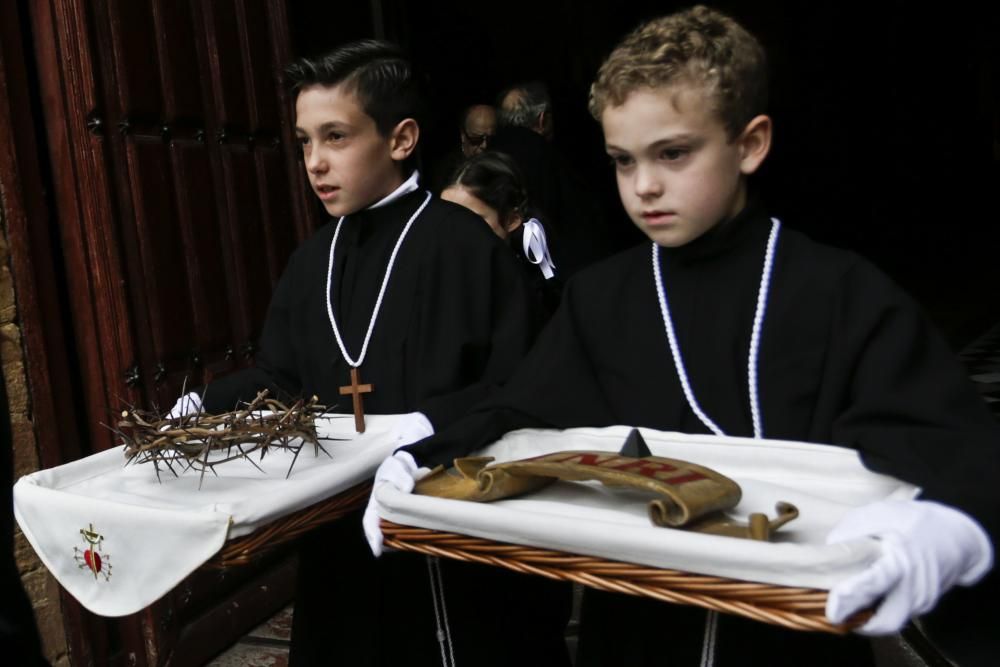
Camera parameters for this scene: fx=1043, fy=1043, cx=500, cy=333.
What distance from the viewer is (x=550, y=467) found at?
153 centimetres

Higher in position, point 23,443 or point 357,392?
point 357,392

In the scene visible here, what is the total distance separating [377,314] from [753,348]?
1000 mm

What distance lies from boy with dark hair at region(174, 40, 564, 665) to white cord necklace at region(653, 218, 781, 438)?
1.81 feet

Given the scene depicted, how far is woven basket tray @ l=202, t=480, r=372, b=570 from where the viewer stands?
5.40ft

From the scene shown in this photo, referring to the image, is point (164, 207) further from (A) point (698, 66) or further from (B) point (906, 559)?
(B) point (906, 559)

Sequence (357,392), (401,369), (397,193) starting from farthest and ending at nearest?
(397,193) → (401,369) → (357,392)

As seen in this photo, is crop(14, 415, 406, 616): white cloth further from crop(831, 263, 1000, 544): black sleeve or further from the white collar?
crop(831, 263, 1000, 544): black sleeve

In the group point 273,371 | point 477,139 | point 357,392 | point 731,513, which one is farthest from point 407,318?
point 477,139

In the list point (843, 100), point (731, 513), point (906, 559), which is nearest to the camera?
point (906, 559)

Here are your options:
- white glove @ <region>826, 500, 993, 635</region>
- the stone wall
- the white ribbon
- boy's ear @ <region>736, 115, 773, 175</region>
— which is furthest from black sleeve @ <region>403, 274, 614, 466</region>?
the stone wall

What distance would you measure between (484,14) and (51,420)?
6422 mm

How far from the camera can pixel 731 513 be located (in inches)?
58.5

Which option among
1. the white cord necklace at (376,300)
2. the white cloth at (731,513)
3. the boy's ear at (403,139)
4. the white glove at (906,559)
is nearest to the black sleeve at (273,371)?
the white cord necklace at (376,300)

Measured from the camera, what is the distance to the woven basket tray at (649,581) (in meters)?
1.20
